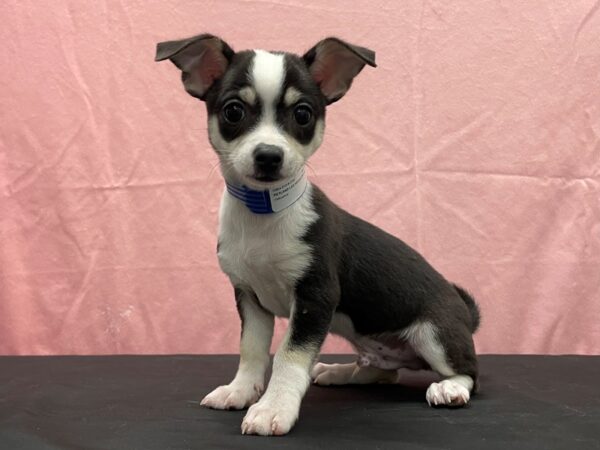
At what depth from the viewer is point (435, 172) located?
3.07m

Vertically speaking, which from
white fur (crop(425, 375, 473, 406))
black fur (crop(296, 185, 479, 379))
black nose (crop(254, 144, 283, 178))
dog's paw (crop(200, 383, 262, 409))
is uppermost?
black nose (crop(254, 144, 283, 178))

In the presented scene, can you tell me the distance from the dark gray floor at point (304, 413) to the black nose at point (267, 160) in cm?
60

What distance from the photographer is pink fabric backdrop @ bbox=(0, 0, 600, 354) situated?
3.07m

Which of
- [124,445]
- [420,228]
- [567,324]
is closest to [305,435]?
[124,445]

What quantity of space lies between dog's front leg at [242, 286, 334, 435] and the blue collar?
0.25m

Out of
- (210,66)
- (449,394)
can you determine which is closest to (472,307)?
(449,394)

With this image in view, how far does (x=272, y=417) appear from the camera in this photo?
5.48 ft

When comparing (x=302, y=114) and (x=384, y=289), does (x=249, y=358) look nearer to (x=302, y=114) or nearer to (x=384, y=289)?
(x=384, y=289)

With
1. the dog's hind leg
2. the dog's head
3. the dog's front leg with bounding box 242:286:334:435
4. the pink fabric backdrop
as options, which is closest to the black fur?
the dog's hind leg

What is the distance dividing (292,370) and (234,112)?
2.08 ft

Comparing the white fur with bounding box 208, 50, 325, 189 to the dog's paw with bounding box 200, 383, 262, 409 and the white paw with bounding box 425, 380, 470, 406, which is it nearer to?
the dog's paw with bounding box 200, 383, 262, 409

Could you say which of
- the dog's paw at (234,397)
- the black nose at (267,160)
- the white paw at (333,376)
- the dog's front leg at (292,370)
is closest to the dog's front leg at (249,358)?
the dog's paw at (234,397)

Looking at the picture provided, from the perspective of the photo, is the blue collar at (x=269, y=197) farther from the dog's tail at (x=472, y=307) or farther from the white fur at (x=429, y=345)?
the dog's tail at (x=472, y=307)

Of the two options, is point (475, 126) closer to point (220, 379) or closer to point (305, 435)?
point (220, 379)
